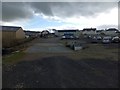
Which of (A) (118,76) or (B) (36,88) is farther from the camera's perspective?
(A) (118,76)

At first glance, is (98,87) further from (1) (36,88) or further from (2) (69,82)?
(1) (36,88)

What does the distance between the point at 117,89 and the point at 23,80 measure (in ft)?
14.7

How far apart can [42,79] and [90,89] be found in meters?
2.76

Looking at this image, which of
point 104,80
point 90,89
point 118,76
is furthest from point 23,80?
point 118,76

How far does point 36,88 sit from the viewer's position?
7.41m

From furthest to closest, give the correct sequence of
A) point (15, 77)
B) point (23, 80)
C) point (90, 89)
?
point (15, 77) → point (23, 80) → point (90, 89)

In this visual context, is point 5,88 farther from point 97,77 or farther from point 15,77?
point 97,77

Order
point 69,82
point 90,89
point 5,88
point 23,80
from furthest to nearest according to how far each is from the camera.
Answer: point 23,80
point 69,82
point 5,88
point 90,89

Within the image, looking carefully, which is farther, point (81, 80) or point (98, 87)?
point (81, 80)

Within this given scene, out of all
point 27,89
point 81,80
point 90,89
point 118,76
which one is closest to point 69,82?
point 81,80

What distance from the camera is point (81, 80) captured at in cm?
850

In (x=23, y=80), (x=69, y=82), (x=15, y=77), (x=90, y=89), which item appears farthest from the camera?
(x=15, y=77)

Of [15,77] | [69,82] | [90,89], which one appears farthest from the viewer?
[15,77]

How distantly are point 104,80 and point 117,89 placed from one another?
1357mm
